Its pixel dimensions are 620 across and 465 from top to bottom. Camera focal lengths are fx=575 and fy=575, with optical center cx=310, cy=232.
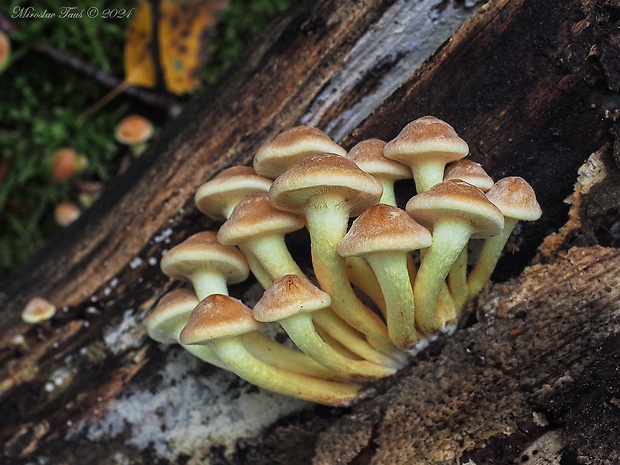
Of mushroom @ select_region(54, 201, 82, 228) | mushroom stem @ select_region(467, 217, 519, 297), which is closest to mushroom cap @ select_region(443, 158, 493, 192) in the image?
mushroom stem @ select_region(467, 217, 519, 297)

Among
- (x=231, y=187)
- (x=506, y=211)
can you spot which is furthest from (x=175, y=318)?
(x=506, y=211)

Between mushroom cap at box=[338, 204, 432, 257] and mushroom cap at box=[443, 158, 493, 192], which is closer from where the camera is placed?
mushroom cap at box=[338, 204, 432, 257]

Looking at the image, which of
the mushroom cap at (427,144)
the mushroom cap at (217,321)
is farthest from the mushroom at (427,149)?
the mushroom cap at (217,321)

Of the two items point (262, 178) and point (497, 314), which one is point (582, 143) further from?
point (262, 178)

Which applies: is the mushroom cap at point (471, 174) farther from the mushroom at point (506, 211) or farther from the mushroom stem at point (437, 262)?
the mushroom stem at point (437, 262)

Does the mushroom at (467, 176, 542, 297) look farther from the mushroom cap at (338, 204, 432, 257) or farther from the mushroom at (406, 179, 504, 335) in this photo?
the mushroom cap at (338, 204, 432, 257)

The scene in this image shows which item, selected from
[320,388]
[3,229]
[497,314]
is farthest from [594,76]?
[3,229]

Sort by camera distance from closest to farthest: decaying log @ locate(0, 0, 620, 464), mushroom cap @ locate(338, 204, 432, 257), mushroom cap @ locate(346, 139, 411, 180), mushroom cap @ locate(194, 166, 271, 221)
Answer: mushroom cap @ locate(338, 204, 432, 257) < decaying log @ locate(0, 0, 620, 464) < mushroom cap @ locate(346, 139, 411, 180) < mushroom cap @ locate(194, 166, 271, 221)

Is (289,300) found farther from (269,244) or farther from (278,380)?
(278,380)
